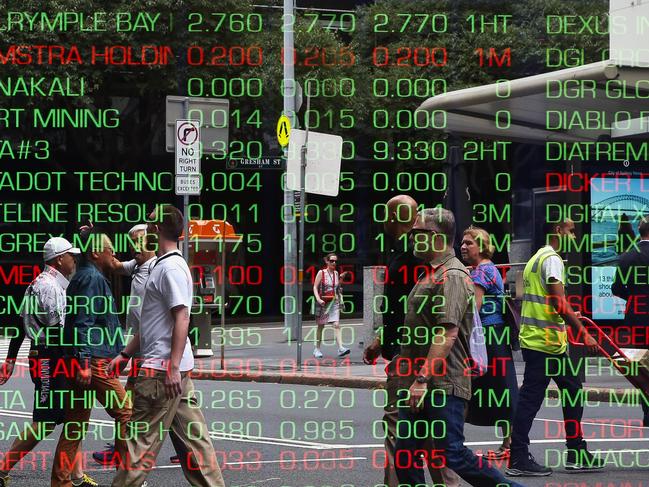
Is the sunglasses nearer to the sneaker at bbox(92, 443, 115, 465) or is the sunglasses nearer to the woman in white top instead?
the sneaker at bbox(92, 443, 115, 465)

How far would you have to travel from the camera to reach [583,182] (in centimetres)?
1733

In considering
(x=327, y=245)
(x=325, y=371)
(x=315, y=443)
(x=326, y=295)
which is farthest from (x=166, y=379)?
(x=327, y=245)

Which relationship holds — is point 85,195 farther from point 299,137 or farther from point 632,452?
point 632,452

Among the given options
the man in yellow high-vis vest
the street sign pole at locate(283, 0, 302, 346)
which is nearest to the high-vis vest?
the man in yellow high-vis vest

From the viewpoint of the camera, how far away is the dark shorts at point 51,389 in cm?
854

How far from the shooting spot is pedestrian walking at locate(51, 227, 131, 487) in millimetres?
8445

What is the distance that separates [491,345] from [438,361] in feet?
9.96

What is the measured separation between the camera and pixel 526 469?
30.2ft

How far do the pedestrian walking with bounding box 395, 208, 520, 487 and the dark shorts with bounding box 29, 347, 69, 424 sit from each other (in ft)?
8.32

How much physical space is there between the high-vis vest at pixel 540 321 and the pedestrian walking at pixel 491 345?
0.21m

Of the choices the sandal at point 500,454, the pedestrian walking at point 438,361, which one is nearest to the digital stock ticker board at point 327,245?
the pedestrian walking at point 438,361

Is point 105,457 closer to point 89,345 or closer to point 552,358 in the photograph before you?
point 89,345

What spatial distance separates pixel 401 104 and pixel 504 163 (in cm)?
297

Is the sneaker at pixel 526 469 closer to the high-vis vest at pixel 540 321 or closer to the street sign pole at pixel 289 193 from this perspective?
the high-vis vest at pixel 540 321
